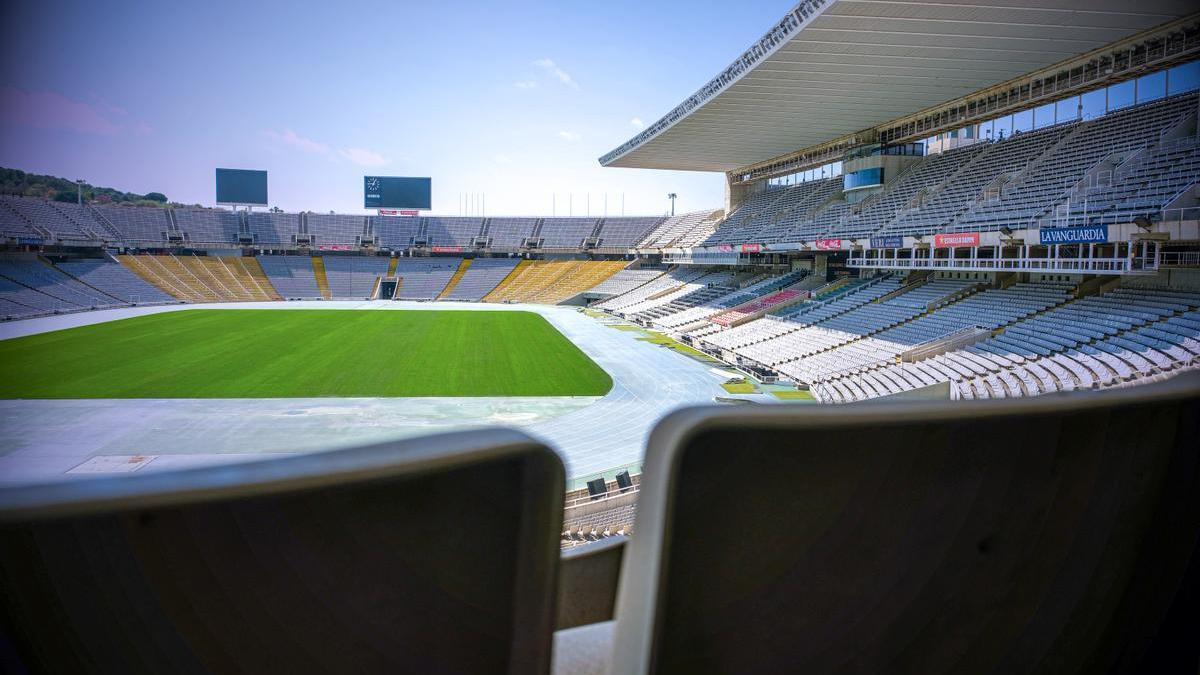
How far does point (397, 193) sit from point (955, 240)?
5361 cm

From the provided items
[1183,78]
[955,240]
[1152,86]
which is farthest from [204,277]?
[1183,78]

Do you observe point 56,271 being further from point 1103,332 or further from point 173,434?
point 1103,332

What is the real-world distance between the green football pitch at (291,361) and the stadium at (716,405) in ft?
0.83

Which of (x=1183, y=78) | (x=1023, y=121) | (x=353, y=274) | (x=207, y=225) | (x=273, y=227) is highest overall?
(x=1023, y=121)

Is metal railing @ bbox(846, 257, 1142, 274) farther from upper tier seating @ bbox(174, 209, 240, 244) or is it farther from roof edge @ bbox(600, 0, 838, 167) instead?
upper tier seating @ bbox(174, 209, 240, 244)

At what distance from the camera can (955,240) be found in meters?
22.3

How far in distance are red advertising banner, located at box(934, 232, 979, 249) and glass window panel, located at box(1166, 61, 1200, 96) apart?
7.49 metres

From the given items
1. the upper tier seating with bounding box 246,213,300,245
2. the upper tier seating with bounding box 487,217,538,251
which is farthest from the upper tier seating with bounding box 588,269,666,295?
the upper tier seating with bounding box 246,213,300,245

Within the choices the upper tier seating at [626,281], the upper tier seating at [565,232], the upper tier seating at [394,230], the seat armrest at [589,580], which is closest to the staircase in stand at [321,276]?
the upper tier seating at [394,230]

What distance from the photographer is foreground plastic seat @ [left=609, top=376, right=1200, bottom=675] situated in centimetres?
122

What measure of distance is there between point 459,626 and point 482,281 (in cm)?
6026

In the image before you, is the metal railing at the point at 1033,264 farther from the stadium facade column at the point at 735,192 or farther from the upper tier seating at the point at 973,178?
the stadium facade column at the point at 735,192

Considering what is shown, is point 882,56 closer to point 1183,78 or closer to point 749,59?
point 749,59

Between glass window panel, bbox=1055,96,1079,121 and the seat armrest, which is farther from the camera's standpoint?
glass window panel, bbox=1055,96,1079,121
